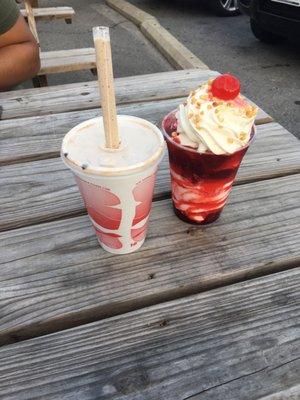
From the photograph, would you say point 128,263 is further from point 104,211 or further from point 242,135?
point 242,135

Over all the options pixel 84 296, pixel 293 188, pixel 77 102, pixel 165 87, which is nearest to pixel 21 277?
pixel 84 296

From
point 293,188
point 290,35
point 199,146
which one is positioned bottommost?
point 290,35

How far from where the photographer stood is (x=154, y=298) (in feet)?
2.48

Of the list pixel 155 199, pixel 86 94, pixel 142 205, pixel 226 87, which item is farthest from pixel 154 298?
pixel 86 94

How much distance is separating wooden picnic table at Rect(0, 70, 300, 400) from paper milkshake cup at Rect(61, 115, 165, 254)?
0.23ft

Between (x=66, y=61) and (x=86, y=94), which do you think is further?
(x=66, y=61)

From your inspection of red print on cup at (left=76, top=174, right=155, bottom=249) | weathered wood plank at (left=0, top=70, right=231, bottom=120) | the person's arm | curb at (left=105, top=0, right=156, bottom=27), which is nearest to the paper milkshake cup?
red print on cup at (left=76, top=174, right=155, bottom=249)

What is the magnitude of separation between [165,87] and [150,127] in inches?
33.6

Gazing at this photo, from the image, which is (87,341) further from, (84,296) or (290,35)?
(290,35)

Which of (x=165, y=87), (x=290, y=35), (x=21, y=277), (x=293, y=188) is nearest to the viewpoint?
(x=21, y=277)

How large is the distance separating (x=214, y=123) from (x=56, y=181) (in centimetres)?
49

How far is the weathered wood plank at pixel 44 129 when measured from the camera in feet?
3.79

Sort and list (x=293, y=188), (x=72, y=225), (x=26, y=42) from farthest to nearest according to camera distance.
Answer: (x=26, y=42) < (x=293, y=188) < (x=72, y=225)

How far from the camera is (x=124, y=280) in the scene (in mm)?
780
